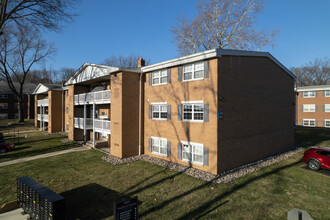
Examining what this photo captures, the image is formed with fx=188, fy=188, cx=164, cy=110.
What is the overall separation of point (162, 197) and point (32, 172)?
10.3 m

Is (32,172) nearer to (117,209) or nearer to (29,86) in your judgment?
(117,209)

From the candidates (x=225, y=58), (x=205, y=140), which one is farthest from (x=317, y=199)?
(x=225, y=58)

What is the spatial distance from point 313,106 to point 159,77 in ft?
111

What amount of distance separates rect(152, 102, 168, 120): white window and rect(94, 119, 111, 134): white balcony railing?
483 cm

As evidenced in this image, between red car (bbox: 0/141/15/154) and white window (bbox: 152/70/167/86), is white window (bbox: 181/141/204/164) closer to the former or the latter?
white window (bbox: 152/70/167/86)

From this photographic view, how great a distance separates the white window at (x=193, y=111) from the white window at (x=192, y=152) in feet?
5.78

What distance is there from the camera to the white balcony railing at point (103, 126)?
58.9ft

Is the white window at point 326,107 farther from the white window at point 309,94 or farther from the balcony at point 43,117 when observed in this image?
the balcony at point 43,117

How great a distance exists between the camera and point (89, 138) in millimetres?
23906

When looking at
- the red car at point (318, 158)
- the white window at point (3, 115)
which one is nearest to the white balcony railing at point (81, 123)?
the red car at point (318, 158)

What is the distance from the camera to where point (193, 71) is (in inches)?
516

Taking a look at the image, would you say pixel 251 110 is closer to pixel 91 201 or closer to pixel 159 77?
pixel 159 77

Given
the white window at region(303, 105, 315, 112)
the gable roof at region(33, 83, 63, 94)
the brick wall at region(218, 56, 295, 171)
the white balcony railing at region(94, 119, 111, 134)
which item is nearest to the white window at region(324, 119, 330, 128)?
the white window at region(303, 105, 315, 112)

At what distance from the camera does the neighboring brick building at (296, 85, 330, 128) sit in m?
33.1
